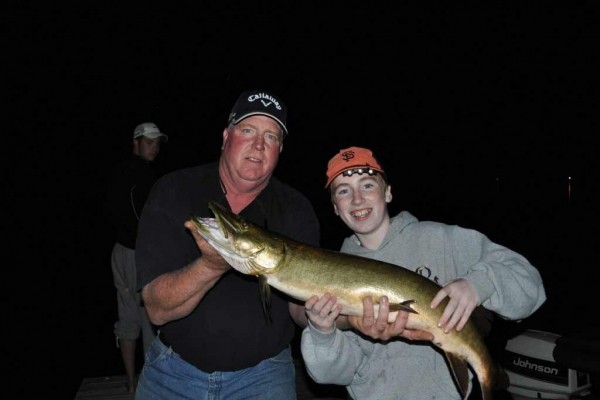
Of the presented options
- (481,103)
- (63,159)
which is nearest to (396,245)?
(63,159)

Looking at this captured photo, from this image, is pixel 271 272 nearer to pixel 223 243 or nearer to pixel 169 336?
pixel 223 243

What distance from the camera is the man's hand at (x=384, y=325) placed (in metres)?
2.78

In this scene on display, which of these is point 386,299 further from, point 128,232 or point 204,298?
point 128,232

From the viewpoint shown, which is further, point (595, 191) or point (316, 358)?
point (595, 191)

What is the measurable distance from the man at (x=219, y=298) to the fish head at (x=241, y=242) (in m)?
0.29

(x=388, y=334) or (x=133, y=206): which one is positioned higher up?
(x=133, y=206)

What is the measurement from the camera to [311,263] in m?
2.89

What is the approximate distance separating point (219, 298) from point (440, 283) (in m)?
1.40

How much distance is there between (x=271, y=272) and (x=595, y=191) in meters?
63.0

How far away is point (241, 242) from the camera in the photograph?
9.04ft

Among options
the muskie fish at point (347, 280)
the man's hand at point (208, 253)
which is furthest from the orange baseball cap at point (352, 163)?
the man's hand at point (208, 253)

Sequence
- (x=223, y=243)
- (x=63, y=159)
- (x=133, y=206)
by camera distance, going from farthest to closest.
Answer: (x=63, y=159), (x=133, y=206), (x=223, y=243)

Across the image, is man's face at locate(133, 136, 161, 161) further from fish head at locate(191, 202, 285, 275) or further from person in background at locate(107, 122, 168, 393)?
fish head at locate(191, 202, 285, 275)

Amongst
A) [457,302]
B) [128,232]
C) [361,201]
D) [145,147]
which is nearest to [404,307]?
[457,302]
